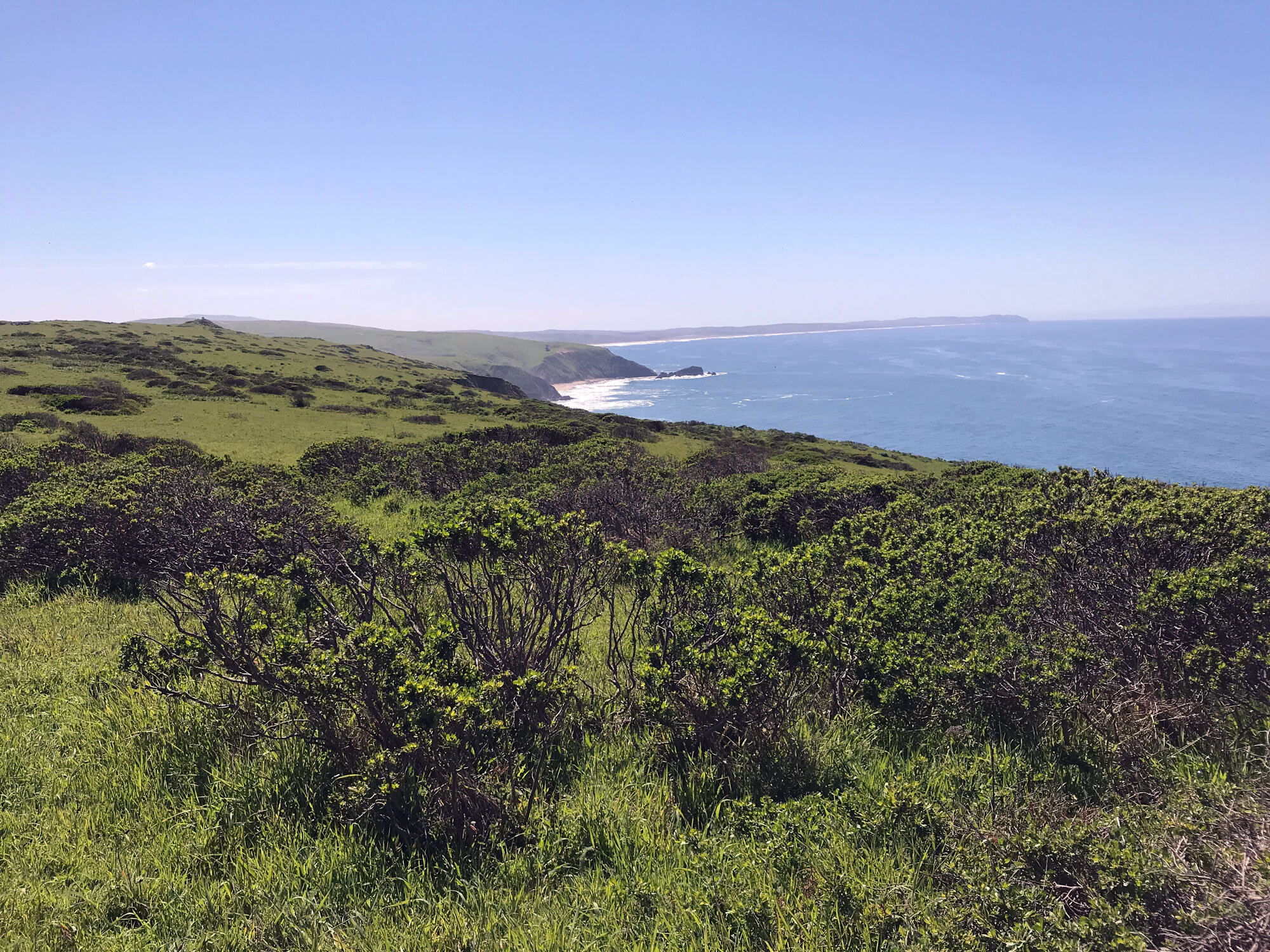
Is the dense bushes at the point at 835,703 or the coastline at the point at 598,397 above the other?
the coastline at the point at 598,397

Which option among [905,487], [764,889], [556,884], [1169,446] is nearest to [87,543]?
[556,884]

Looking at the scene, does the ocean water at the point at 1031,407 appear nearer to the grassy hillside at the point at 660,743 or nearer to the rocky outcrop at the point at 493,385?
the rocky outcrop at the point at 493,385

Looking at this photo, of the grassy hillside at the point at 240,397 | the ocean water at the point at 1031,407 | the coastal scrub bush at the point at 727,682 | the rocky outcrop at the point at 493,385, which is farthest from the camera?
the rocky outcrop at the point at 493,385

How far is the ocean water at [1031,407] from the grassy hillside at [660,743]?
199 feet

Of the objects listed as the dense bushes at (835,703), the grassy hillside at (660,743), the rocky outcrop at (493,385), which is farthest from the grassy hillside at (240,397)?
the dense bushes at (835,703)

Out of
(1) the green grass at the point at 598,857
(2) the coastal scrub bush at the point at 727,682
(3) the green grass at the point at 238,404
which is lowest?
(1) the green grass at the point at 598,857

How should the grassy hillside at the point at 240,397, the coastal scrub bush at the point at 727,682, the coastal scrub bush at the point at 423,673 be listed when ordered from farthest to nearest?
1. the grassy hillside at the point at 240,397
2. the coastal scrub bush at the point at 727,682
3. the coastal scrub bush at the point at 423,673

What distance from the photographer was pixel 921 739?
5582 mm

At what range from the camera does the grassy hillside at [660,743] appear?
3.52m

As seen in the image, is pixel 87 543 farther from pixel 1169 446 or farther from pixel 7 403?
pixel 1169 446

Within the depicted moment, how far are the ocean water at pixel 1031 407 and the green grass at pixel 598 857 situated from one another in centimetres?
6347

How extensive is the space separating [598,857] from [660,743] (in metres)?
1.21

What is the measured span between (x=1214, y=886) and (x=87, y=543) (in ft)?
45.1

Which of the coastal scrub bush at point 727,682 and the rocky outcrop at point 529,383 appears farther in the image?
the rocky outcrop at point 529,383
